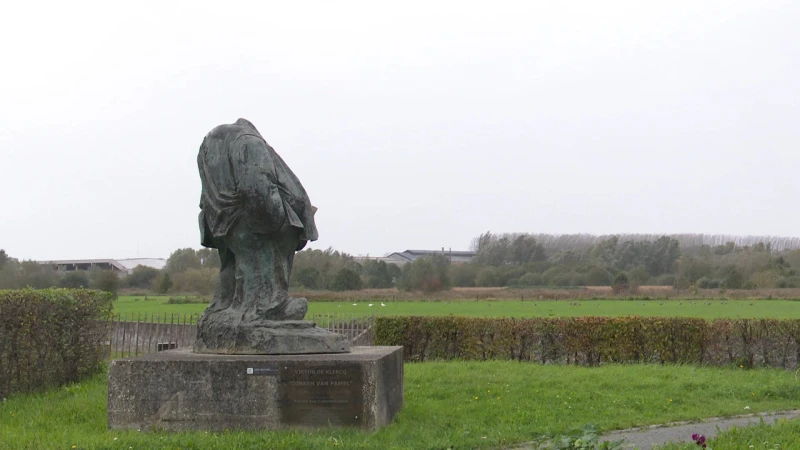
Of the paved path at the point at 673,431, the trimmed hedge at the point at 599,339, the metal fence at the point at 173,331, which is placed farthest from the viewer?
the metal fence at the point at 173,331

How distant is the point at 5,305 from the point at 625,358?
11.3 meters

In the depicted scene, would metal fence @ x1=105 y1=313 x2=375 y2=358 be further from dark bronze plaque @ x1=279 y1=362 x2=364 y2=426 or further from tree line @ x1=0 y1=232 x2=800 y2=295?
tree line @ x1=0 y1=232 x2=800 y2=295

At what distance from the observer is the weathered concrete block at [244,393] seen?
7.71 m

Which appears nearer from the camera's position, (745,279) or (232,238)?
(232,238)

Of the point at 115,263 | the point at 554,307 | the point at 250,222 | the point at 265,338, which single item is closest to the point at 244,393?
the point at 265,338

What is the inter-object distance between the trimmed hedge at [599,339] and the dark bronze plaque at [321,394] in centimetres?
914

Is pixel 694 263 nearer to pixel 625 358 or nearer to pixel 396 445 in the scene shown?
pixel 625 358

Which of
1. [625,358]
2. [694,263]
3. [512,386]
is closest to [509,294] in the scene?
[694,263]

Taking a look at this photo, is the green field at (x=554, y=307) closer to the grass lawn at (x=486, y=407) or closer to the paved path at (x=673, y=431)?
the grass lawn at (x=486, y=407)

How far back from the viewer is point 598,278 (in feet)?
207

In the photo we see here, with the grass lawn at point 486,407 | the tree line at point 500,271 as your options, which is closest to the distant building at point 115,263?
the tree line at point 500,271

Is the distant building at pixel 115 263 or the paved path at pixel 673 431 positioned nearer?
the paved path at pixel 673 431

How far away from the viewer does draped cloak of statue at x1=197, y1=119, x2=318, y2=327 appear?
8.27m

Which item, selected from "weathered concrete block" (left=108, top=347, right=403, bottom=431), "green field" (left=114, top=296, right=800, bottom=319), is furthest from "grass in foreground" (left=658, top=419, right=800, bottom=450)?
"green field" (left=114, top=296, right=800, bottom=319)
